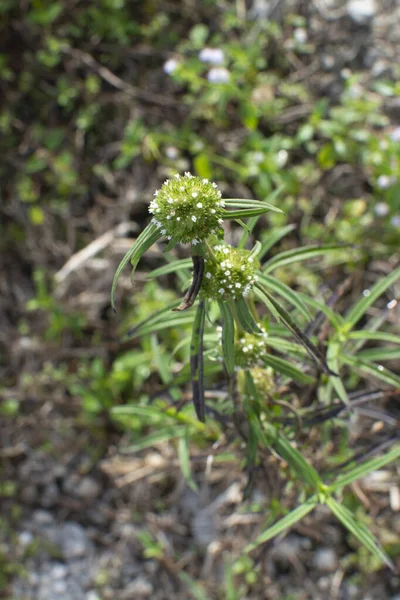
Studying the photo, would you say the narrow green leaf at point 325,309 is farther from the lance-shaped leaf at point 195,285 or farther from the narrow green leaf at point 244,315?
the lance-shaped leaf at point 195,285

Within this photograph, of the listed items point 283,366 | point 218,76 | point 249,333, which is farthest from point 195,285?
point 218,76

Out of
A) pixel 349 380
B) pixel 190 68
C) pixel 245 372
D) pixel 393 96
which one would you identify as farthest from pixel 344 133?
pixel 245 372

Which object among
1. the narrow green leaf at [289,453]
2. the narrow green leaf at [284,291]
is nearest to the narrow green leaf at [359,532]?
the narrow green leaf at [289,453]

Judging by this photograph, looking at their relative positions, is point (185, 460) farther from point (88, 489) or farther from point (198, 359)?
point (88, 489)

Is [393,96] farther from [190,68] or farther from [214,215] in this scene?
[214,215]

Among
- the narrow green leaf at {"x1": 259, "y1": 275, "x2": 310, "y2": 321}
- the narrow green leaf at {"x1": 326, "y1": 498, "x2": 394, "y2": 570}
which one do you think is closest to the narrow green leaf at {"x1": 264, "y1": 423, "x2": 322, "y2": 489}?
the narrow green leaf at {"x1": 326, "y1": 498, "x2": 394, "y2": 570}

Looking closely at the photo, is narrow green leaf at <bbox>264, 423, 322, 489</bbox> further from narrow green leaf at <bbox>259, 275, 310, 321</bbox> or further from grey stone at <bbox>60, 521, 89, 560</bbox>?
grey stone at <bbox>60, 521, 89, 560</bbox>
